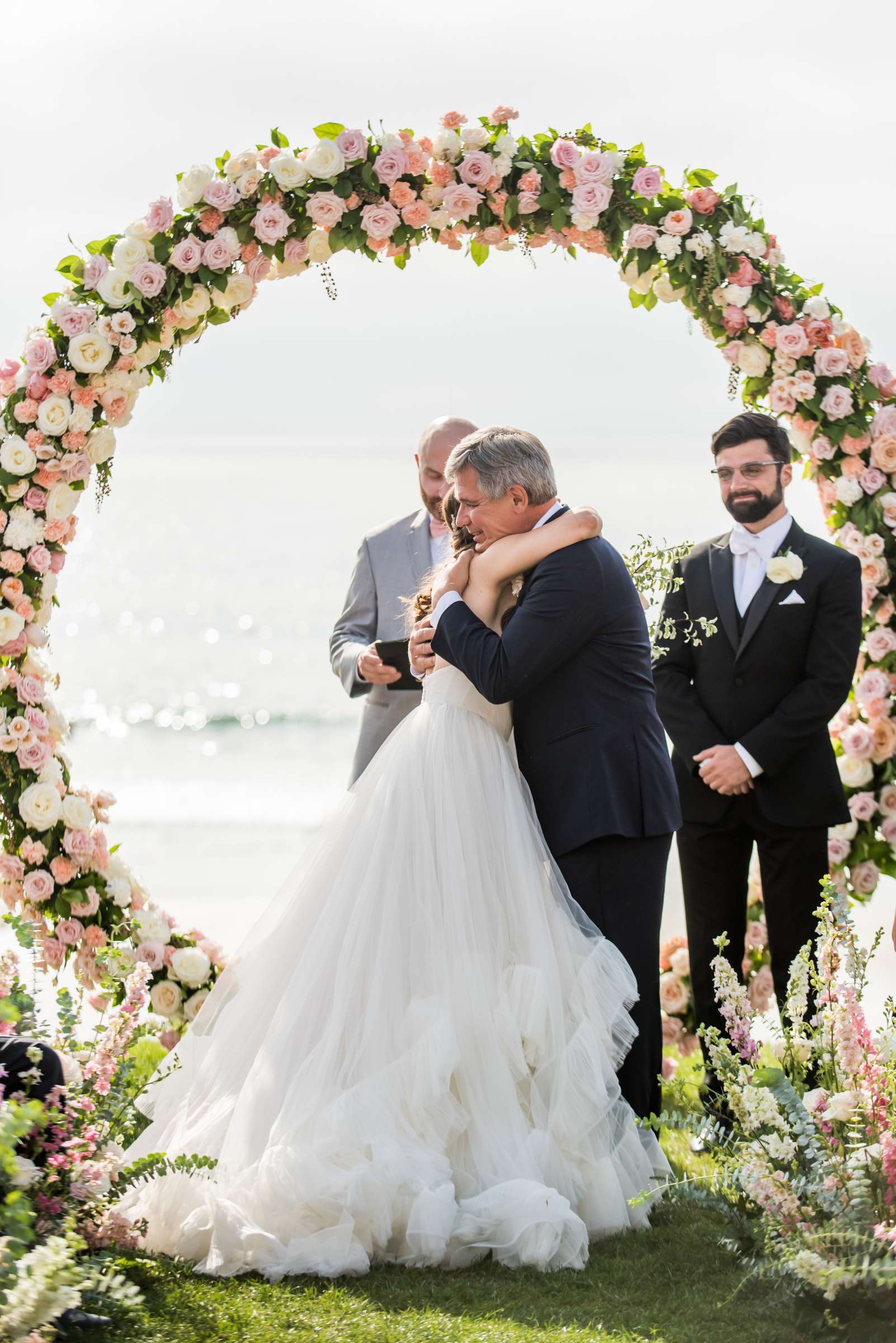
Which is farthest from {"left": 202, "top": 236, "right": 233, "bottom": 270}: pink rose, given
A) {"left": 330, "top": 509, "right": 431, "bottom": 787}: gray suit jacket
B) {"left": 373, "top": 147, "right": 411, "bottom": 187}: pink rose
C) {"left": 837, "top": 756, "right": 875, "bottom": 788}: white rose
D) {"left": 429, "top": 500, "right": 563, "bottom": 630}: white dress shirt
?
{"left": 837, "top": 756, "right": 875, "bottom": 788}: white rose

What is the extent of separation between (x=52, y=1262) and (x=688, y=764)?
301 centimetres

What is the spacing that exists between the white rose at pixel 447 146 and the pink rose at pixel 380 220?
17cm

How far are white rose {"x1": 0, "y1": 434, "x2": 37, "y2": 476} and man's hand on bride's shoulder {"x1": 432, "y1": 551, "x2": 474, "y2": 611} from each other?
76.0 inches

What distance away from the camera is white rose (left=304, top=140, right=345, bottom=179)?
489 cm

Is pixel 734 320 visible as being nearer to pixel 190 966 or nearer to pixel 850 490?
pixel 850 490

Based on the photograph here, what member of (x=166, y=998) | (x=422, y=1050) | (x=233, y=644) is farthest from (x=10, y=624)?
(x=233, y=644)

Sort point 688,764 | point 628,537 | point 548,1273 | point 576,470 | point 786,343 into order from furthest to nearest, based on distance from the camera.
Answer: point 576,470 < point 628,537 < point 786,343 < point 688,764 < point 548,1273

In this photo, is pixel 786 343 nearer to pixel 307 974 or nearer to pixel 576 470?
pixel 307 974

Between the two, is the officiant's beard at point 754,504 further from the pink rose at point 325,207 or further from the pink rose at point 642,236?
the pink rose at point 325,207

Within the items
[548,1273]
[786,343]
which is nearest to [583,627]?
[548,1273]

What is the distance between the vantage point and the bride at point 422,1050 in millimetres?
3178

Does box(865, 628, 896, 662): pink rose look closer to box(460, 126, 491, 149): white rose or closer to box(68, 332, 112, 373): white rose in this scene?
box(460, 126, 491, 149): white rose

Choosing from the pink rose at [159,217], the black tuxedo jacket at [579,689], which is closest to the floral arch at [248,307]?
the pink rose at [159,217]

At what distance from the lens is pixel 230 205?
4938 millimetres
